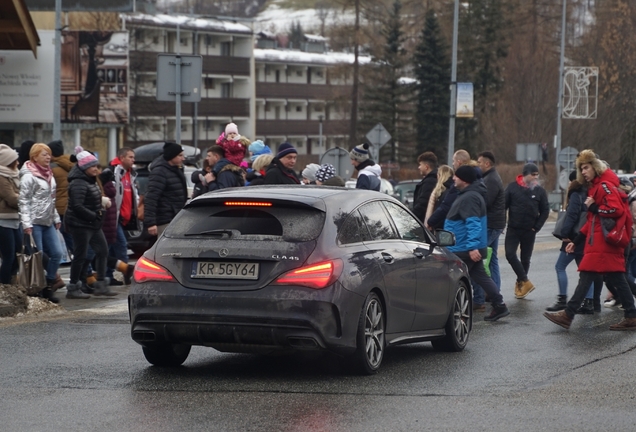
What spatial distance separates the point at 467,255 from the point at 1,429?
22.3 ft

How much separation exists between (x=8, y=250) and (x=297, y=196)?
5.62m

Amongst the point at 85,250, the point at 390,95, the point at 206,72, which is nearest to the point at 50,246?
the point at 85,250

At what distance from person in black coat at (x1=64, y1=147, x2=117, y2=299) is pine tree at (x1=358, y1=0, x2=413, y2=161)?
6498cm

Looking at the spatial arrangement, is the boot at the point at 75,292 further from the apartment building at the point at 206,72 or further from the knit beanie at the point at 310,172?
the apartment building at the point at 206,72

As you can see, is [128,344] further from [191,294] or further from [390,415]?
[390,415]

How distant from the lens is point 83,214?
1447cm

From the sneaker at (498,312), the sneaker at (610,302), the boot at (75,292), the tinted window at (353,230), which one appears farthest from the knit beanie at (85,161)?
the sneaker at (610,302)

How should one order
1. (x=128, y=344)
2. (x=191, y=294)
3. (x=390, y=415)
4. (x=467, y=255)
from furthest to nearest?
1. (x=467, y=255)
2. (x=128, y=344)
3. (x=191, y=294)
4. (x=390, y=415)

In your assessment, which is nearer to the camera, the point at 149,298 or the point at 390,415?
the point at 390,415

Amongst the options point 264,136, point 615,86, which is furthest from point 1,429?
point 264,136

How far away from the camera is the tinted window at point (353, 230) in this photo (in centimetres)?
900

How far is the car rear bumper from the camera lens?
8570 mm

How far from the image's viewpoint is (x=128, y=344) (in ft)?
35.8

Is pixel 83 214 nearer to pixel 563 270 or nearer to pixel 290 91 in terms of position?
pixel 563 270
